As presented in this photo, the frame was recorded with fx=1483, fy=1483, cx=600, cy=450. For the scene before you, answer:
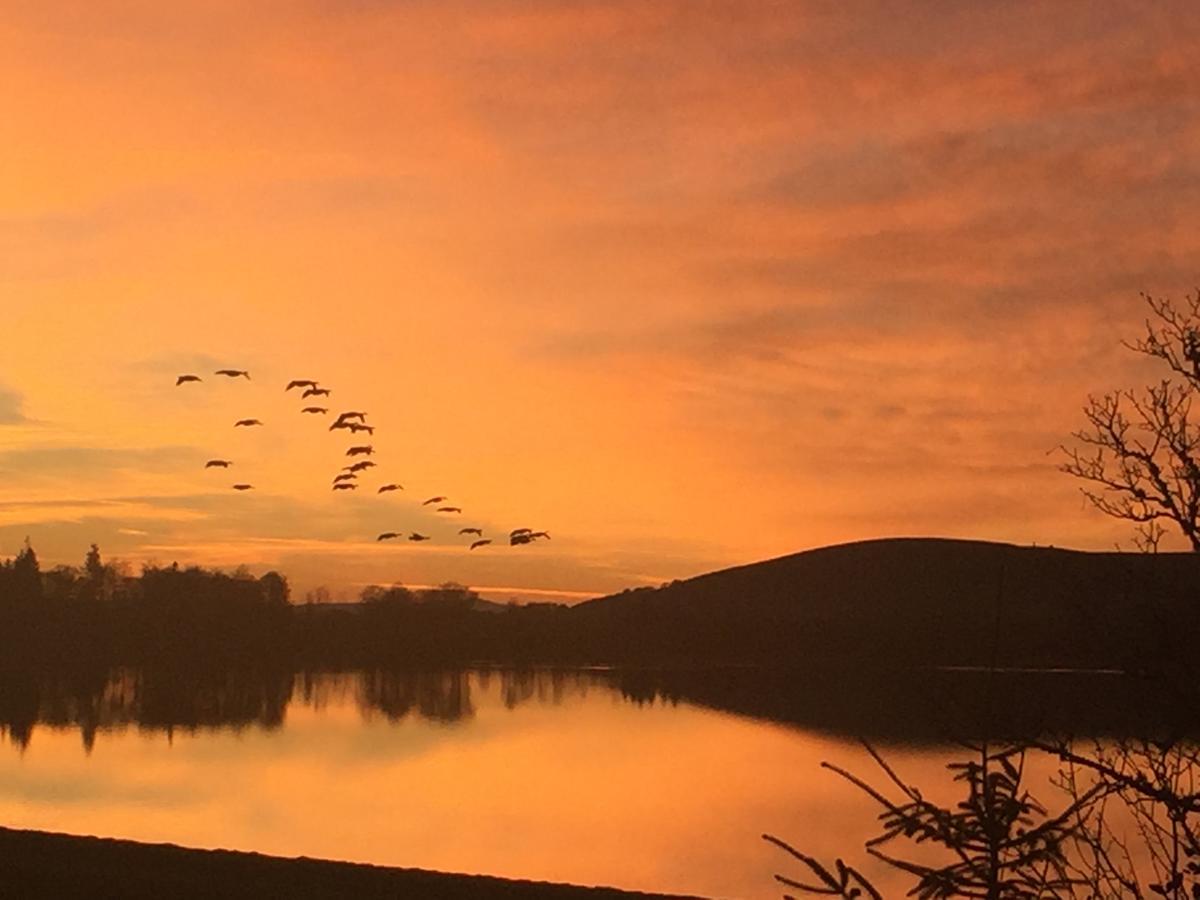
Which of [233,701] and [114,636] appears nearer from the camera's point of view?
[233,701]

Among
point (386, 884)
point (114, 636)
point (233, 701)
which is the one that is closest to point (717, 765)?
point (386, 884)

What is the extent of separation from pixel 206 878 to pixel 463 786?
29.3 m

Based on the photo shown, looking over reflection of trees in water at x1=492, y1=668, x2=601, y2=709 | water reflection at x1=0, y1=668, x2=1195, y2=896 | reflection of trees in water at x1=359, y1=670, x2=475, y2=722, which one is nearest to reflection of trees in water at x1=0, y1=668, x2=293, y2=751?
water reflection at x1=0, y1=668, x2=1195, y2=896

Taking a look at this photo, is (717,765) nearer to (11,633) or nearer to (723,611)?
(11,633)

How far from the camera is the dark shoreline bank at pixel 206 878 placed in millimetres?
19953

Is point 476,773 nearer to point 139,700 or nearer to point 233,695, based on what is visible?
point 139,700

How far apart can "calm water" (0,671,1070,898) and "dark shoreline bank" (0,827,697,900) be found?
10.9m

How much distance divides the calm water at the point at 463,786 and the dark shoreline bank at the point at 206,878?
35.9ft

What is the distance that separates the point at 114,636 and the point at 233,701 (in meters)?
51.7

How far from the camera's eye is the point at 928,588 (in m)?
186

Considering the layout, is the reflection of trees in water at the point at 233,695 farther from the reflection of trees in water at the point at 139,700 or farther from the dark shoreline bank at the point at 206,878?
the dark shoreline bank at the point at 206,878

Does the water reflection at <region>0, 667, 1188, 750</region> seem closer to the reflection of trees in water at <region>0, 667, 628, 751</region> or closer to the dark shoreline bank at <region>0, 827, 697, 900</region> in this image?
the reflection of trees in water at <region>0, 667, 628, 751</region>

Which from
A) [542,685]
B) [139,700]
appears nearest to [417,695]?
[139,700]

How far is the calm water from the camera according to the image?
37781 millimetres
